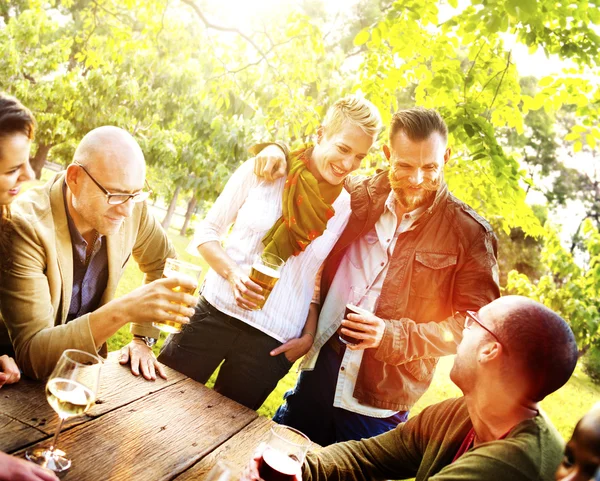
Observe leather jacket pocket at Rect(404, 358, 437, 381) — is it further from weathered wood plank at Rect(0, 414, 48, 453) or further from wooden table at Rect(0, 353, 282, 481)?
weathered wood plank at Rect(0, 414, 48, 453)

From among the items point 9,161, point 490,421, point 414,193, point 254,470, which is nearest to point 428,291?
point 414,193

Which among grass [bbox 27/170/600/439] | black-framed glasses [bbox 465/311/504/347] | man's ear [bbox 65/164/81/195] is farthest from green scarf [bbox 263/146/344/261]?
grass [bbox 27/170/600/439]

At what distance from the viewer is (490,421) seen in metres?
1.73

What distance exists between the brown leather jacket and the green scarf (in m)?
0.55

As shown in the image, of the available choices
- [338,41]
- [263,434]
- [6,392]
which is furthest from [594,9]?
[338,41]

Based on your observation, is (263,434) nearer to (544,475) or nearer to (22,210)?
(544,475)

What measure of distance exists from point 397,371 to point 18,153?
7.86 ft

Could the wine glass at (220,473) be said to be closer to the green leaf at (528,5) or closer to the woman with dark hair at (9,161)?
the woman with dark hair at (9,161)

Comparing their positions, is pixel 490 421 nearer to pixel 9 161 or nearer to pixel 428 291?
pixel 428 291

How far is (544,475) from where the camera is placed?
4.68 ft

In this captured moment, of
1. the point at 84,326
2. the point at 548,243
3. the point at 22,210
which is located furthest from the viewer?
the point at 548,243

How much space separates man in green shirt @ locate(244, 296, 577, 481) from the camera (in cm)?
149

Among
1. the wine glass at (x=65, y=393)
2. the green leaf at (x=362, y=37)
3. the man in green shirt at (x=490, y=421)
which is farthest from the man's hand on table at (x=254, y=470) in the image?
the green leaf at (x=362, y=37)

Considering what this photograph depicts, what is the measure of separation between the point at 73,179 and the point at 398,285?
1977 millimetres
